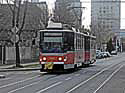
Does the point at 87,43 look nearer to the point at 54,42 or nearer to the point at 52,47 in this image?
the point at 54,42

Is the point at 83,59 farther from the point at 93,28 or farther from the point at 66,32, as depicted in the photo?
the point at 93,28

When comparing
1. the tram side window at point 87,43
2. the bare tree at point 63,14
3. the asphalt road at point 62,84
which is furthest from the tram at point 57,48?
the bare tree at point 63,14

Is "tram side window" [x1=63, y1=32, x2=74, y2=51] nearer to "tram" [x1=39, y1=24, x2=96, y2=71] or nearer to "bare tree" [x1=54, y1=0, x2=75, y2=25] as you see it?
"tram" [x1=39, y1=24, x2=96, y2=71]

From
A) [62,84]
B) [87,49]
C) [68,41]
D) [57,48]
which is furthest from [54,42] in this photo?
[87,49]

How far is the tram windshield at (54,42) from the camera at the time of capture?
28.4 m

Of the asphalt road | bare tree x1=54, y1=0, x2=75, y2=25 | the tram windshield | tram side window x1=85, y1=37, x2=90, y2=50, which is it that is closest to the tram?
the tram windshield

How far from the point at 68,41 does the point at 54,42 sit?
1.22 metres

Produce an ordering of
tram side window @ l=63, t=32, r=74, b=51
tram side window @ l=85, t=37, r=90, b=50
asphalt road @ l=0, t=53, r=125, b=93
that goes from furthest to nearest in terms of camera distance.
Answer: tram side window @ l=85, t=37, r=90, b=50, tram side window @ l=63, t=32, r=74, b=51, asphalt road @ l=0, t=53, r=125, b=93

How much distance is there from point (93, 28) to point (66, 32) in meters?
69.6

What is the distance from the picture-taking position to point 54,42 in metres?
28.5

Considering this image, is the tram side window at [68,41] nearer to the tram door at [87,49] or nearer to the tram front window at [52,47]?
the tram front window at [52,47]

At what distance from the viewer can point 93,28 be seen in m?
98.2

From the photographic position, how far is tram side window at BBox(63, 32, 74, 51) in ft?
94.6

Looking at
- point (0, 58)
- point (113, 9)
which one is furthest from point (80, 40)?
point (113, 9)
